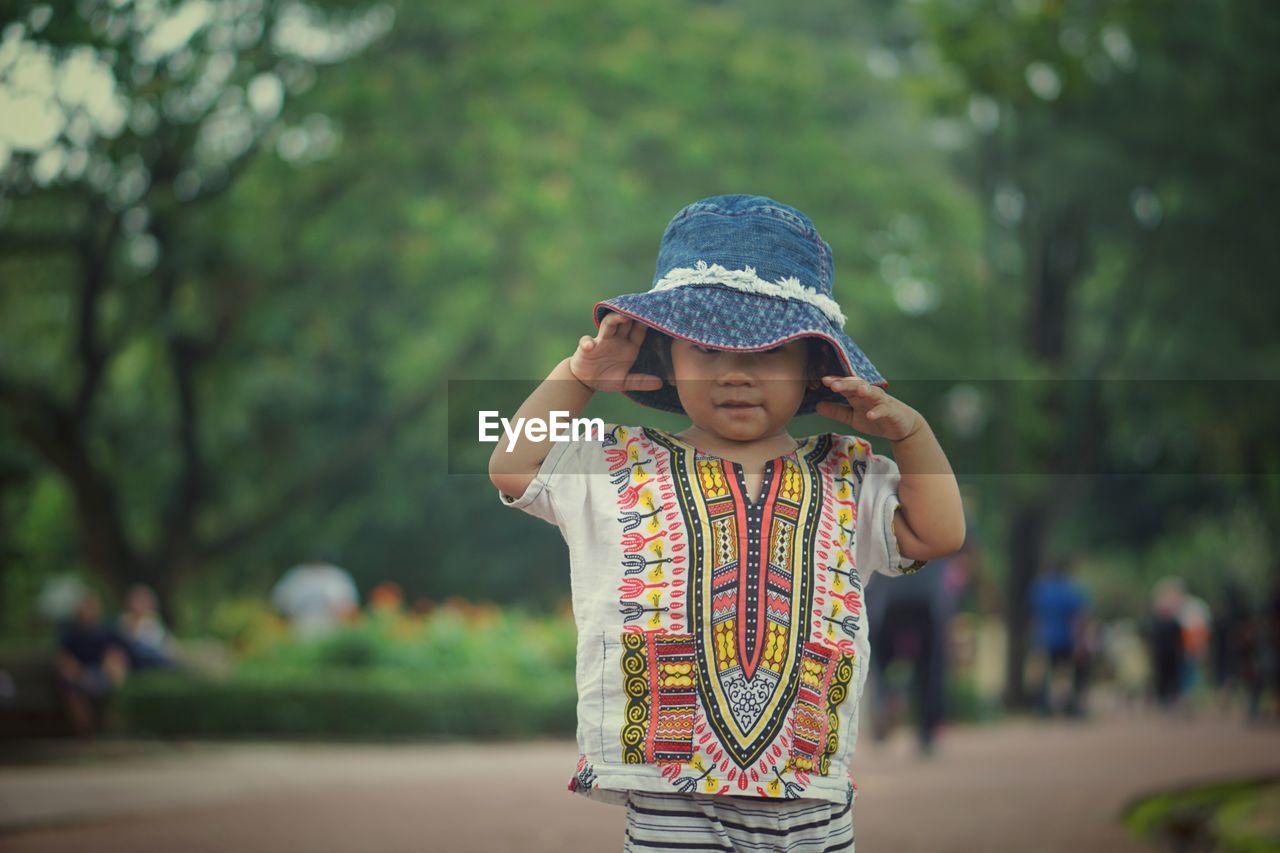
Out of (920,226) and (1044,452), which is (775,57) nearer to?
(920,226)

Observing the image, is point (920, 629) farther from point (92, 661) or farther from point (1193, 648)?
point (1193, 648)

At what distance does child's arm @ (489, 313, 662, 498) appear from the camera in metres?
2.81

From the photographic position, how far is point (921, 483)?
2854 millimetres

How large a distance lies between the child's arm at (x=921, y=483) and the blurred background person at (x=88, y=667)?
11596mm

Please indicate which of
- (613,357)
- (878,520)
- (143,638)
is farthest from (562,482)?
(143,638)

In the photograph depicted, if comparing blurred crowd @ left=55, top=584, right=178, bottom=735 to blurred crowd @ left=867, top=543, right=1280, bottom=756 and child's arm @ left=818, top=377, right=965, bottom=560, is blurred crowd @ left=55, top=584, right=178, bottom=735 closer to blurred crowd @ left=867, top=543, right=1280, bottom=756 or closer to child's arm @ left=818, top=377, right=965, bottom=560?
blurred crowd @ left=867, top=543, right=1280, bottom=756

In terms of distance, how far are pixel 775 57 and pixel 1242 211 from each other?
719cm

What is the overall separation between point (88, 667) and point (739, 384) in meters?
12.0

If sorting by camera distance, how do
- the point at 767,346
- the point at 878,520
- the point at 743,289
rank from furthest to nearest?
the point at 878,520, the point at 743,289, the point at 767,346

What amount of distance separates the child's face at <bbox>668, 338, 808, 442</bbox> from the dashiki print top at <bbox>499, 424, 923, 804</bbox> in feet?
0.27

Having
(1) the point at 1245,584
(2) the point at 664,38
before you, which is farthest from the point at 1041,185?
(1) the point at 1245,584

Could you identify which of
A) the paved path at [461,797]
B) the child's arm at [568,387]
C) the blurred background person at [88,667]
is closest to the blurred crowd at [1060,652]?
the paved path at [461,797]

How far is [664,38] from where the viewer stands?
17.8 m

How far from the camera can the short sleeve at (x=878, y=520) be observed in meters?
2.90
